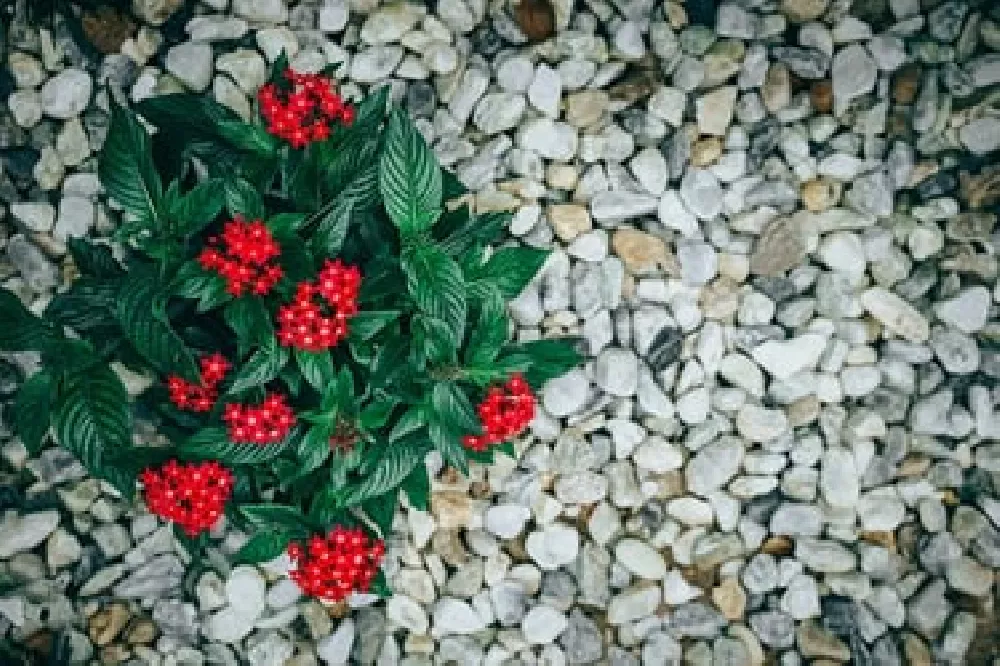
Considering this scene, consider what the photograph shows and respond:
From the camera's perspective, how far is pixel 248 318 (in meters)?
1.55

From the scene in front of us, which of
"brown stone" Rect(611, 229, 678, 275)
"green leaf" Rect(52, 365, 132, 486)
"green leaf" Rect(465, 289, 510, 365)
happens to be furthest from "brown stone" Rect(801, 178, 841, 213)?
"green leaf" Rect(52, 365, 132, 486)

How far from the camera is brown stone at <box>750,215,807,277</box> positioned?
2.01 meters

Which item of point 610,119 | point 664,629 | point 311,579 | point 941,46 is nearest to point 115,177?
point 311,579

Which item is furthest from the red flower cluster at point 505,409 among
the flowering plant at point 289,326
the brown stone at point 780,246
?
the brown stone at point 780,246

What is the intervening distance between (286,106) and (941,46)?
1207 mm

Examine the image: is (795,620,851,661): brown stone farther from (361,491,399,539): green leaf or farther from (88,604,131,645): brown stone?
(88,604,131,645): brown stone

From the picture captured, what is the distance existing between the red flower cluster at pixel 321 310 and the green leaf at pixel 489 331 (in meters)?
0.24

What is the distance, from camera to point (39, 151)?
6.24ft

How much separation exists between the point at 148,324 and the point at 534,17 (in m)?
0.89

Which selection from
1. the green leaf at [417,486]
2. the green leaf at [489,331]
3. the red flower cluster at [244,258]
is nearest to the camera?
the red flower cluster at [244,258]

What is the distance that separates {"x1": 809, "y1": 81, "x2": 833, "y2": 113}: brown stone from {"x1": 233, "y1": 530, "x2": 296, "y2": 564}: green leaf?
3.90 feet

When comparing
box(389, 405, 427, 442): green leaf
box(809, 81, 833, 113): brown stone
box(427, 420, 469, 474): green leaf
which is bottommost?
box(427, 420, 469, 474): green leaf

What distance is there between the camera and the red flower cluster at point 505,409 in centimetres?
168

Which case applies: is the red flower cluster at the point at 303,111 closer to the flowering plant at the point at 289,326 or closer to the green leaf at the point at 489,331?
the flowering plant at the point at 289,326
